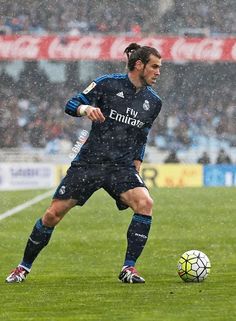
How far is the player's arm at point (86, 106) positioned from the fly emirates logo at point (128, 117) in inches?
7.6

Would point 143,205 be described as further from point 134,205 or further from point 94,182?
point 94,182

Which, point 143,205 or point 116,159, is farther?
point 116,159

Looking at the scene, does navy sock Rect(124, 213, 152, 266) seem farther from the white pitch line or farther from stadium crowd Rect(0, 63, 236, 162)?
stadium crowd Rect(0, 63, 236, 162)

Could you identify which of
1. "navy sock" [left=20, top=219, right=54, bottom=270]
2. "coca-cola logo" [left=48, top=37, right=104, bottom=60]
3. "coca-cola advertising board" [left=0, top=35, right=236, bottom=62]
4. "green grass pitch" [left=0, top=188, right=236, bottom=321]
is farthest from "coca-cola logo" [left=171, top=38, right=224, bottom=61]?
"navy sock" [left=20, top=219, right=54, bottom=270]

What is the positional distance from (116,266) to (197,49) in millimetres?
25251

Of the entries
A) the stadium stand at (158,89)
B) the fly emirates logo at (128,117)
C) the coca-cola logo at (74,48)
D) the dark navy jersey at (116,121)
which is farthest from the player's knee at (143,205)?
the coca-cola logo at (74,48)

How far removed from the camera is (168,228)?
598 inches

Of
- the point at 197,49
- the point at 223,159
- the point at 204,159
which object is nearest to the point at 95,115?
the point at 204,159

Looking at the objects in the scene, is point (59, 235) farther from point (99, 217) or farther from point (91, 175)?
point (91, 175)

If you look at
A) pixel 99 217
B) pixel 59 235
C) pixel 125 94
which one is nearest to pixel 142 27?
pixel 99 217

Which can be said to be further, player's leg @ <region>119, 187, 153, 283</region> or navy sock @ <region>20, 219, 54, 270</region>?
navy sock @ <region>20, 219, 54, 270</region>

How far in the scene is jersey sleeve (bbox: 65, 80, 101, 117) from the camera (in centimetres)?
802

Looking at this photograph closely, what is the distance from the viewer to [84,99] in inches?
322

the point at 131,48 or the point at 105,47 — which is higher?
the point at 105,47
